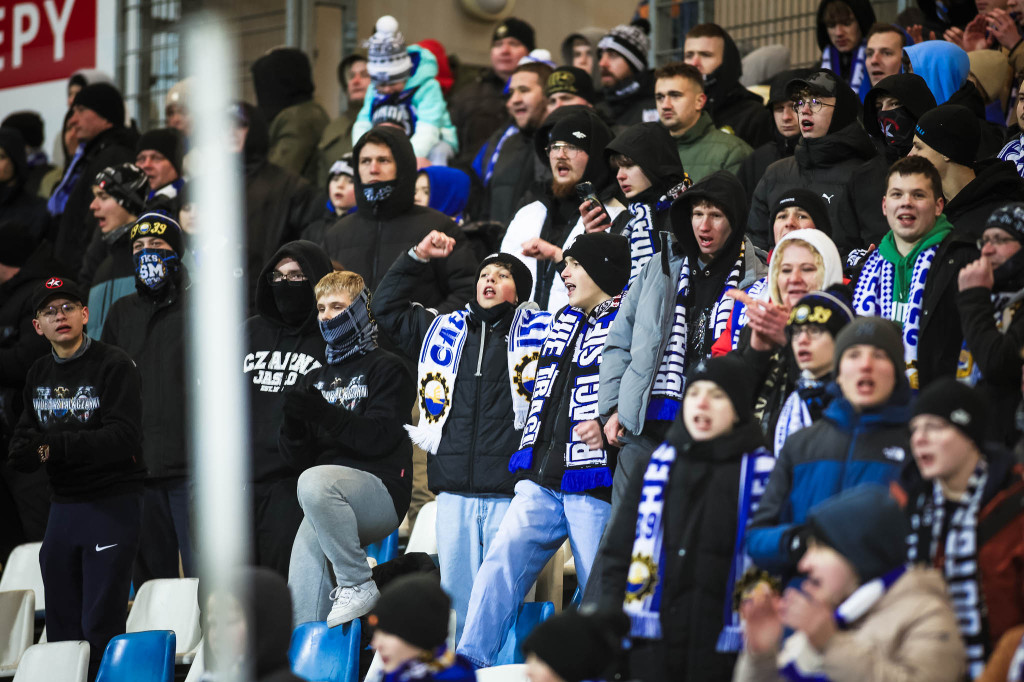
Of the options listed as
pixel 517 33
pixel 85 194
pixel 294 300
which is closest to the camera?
pixel 294 300

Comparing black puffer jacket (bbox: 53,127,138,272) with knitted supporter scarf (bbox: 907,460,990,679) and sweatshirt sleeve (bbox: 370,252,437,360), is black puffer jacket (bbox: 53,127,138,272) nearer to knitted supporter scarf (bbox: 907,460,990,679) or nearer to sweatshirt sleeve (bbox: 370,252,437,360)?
sweatshirt sleeve (bbox: 370,252,437,360)

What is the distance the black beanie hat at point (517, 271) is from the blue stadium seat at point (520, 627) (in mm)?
1278

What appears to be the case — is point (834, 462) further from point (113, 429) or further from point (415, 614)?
Answer: point (113, 429)

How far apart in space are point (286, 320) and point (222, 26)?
146 inches

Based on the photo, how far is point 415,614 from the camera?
11.8ft

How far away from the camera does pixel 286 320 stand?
5980 millimetres

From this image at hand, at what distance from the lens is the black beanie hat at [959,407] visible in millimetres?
3393

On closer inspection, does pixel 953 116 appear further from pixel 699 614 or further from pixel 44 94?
pixel 44 94

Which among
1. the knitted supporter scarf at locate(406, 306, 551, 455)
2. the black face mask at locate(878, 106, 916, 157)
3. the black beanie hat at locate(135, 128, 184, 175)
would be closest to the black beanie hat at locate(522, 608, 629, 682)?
the knitted supporter scarf at locate(406, 306, 551, 455)

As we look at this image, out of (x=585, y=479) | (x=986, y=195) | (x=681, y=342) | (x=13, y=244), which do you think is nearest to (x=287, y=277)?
(x=585, y=479)

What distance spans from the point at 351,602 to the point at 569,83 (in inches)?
140

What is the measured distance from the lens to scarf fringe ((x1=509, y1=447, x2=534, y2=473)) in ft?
16.8

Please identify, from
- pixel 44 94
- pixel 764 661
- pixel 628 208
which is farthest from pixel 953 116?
pixel 44 94

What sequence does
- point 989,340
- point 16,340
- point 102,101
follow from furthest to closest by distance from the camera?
1. point 102,101
2. point 16,340
3. point 989,340
